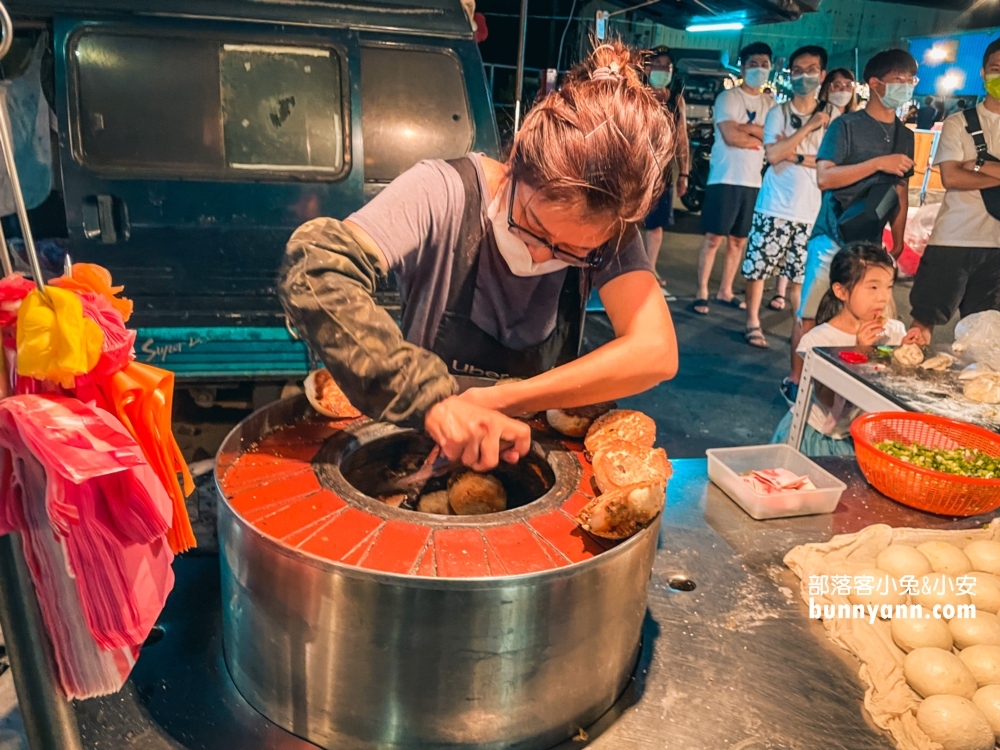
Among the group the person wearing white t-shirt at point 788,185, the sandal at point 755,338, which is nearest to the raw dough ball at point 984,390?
the person wearing white t-shirt at point 788,185

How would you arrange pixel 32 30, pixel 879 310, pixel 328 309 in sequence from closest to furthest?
pixel 328 309 < pixel 32 30 < pixel 879 310

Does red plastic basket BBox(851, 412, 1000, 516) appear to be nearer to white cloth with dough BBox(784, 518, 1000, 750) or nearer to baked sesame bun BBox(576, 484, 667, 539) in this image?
white cloth with dough BBox(784, 518, 1000, 750)

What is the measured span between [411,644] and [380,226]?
0.93 m

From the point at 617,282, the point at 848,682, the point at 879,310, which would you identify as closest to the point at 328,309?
the point at 617,282

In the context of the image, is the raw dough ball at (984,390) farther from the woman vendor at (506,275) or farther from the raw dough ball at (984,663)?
the woman vendor at (506,275)

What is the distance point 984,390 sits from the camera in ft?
9.73

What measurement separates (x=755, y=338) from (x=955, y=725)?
563 cm

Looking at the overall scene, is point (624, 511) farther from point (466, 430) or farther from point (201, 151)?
point (201, 151)

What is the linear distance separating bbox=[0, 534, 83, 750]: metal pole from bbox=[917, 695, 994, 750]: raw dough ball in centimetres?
166

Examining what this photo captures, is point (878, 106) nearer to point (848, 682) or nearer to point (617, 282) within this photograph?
point (617, 282)

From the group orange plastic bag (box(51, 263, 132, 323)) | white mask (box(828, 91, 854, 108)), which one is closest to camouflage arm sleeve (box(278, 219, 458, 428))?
orange plastic bag (box(51, 263, 132, 323))

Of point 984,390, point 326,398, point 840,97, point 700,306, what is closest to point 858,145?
point 840,97

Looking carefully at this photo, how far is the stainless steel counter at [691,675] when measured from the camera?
1549mm

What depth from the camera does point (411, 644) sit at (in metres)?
1.34
